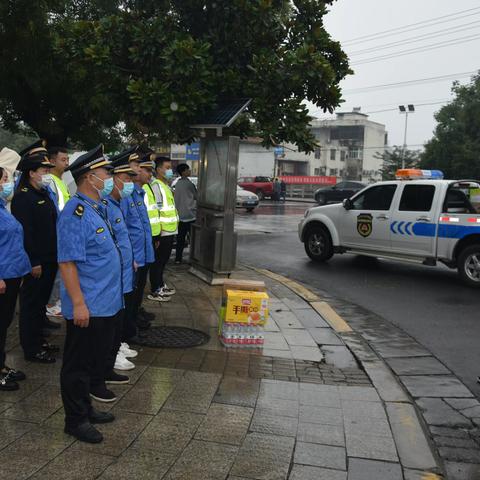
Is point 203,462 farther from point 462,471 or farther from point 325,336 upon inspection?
point 325,336

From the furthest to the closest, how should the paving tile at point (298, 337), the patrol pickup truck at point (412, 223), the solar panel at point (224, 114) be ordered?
1. the patrol pickup truck at point (412, 223)
2. the solar panel at point (224, 114)
3. the paving tile at point (298, 337)

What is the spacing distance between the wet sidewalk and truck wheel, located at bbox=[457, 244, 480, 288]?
4490 millimetres

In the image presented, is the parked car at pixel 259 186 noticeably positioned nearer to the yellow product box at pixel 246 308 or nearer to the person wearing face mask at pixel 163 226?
the person wearing face mask at pixel 163 226

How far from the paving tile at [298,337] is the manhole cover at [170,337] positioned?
0.92m

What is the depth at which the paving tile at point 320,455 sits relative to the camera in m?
3.41

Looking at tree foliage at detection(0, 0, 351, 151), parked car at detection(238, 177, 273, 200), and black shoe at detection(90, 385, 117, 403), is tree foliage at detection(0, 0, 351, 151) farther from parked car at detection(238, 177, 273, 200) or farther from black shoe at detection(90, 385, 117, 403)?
parked car at detection(238, 177, 273, 200)

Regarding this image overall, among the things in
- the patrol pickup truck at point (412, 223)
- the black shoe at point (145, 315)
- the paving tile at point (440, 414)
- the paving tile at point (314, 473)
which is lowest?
the paving tile at point (440, 414)

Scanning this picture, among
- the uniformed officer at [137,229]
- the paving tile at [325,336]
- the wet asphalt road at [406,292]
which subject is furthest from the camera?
the wet asphalt road at [406,292]

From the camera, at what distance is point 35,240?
5.00 metres

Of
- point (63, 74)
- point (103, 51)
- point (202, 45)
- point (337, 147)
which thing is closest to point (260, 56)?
point (202, 45)

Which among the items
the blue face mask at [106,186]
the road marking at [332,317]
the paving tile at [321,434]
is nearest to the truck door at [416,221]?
the road marking at [332,317]

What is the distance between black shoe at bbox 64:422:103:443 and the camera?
3469 millimetres

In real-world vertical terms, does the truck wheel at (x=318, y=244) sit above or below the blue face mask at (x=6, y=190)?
below

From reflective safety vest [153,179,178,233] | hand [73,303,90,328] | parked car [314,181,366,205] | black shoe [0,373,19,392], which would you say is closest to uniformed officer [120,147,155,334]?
reflective safety vest [153,179,178,233]
